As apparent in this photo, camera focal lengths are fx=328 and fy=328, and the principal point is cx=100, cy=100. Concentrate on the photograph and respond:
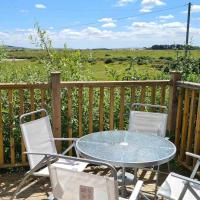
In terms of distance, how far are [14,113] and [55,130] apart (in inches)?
27.2

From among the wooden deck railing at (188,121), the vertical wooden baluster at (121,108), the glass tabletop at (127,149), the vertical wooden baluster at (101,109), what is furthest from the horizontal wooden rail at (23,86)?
the wooden deck railing at (188,121)

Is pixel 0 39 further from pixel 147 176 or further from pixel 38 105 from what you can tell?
pixel 147 176

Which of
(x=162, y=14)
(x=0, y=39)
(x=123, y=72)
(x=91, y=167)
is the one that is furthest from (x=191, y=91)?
(x=162, y=14)

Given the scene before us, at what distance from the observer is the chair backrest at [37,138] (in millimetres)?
3594

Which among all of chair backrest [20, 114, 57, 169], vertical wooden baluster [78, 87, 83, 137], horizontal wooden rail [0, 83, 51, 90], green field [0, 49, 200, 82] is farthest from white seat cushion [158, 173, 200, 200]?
green field [0, 49, 200, 82]

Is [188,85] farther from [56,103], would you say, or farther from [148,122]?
[56,103]

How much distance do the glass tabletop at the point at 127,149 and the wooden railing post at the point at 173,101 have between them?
1348mm

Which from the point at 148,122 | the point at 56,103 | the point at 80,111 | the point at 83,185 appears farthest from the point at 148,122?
the point at 83,185

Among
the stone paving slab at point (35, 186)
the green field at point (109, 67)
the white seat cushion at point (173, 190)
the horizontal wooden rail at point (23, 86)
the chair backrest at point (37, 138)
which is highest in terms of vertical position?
the green field at point (109, 67)

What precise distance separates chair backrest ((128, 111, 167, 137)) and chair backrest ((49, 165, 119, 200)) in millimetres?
1896

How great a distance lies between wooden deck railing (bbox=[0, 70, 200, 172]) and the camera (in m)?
4.38

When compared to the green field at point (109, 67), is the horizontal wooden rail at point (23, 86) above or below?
below

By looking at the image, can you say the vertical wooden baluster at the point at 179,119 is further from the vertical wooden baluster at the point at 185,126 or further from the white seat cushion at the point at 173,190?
the white seat cushion at the point at 173,190

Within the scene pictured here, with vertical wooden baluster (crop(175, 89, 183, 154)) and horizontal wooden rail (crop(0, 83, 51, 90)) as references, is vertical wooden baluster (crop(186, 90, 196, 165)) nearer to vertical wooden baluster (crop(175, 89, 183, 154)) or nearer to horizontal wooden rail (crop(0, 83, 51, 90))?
vertical wooden baluster (crop(175, 89, 183, 154))
